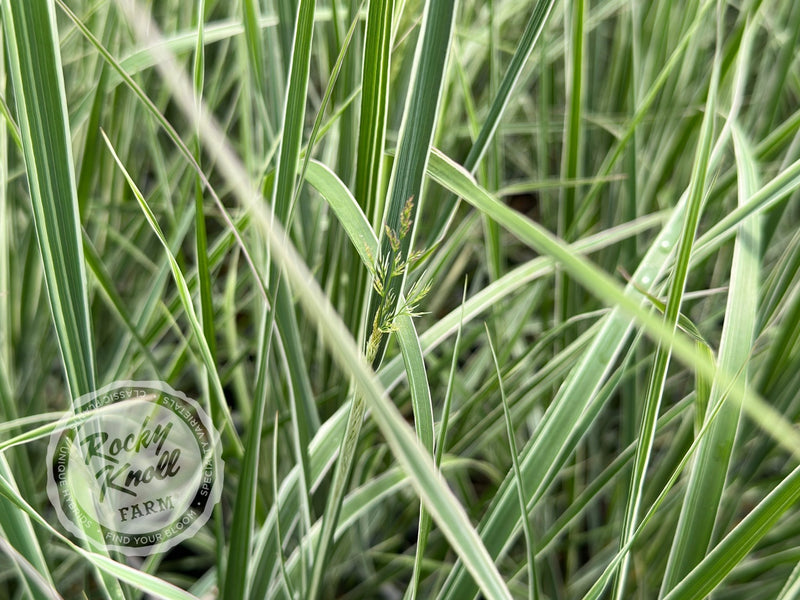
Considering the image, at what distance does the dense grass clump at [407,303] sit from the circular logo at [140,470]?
0.08ft

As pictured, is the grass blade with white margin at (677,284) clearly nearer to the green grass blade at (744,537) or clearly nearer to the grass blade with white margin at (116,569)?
the green grass blade at (744,537)

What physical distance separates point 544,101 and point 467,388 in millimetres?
310

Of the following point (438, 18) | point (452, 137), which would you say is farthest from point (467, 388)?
point (438, 18)

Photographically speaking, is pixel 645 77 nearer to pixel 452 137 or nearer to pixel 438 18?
pixel 452 137

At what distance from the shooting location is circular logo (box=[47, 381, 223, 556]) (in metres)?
0.42

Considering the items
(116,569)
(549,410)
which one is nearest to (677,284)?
(549,410)

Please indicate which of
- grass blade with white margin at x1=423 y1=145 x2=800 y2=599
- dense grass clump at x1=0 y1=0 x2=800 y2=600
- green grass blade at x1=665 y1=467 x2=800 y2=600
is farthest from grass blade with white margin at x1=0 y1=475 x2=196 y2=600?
green grass blade at x1=665 y1=467 x2=800 y2=600

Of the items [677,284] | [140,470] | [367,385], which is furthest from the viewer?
[140,470]

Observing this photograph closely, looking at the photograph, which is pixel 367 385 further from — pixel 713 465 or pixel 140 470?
pixel 140 470

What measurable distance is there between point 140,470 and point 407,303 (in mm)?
312

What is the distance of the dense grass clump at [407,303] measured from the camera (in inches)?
12.2

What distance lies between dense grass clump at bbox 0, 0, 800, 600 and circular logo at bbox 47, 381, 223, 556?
26mm

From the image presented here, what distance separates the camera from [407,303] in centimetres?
29

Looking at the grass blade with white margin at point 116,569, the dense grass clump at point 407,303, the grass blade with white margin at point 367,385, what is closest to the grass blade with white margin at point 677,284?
the dense grass clump at point 407,303
